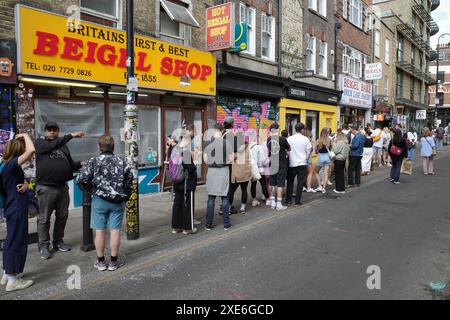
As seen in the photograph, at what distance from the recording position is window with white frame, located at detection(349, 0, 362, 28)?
72.4 feet

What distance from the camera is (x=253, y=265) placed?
4.86m

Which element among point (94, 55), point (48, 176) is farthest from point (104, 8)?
point (48, 176)

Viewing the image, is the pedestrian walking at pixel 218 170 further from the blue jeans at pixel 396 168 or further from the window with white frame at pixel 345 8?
the window with white frame at pixel 345 8

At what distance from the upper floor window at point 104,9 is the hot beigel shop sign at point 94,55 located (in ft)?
1.65

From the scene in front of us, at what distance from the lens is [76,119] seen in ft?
27.3

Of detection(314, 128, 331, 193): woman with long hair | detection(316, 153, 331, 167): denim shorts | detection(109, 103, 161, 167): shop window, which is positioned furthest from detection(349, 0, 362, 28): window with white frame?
detection(109, 103, 161, 167): shop window

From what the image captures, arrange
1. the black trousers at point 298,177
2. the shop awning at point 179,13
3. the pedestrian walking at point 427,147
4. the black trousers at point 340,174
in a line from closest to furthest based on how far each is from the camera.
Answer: the black trousers at point 298,177 → the shop awning at point 179,13 → the black trousers at point 340,174 → the pedestrian walking at point 427,147

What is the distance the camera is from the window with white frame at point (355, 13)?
22062mm

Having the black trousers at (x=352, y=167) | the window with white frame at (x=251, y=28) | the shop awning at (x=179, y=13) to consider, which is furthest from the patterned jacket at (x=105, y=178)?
the window with white frame at (x=251, y=28)

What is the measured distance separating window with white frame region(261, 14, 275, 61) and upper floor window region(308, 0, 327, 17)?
4.08 metres

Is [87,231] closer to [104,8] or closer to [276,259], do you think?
[276,259]

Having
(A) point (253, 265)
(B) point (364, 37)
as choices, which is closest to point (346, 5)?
(B) point (364, 37)

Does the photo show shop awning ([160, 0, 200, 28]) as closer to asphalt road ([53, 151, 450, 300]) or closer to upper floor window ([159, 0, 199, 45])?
upper floor window ([159, 0, 199, 45])
